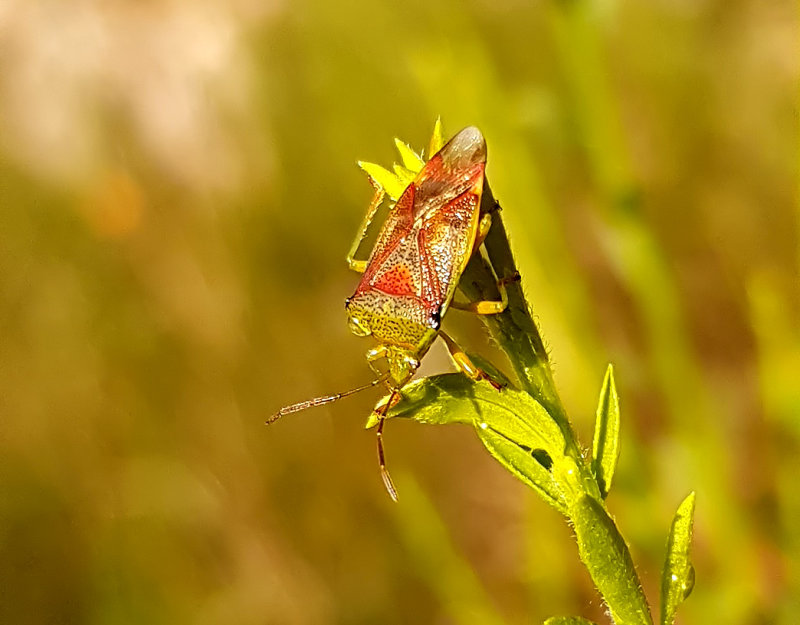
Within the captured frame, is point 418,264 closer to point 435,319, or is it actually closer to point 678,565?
point 435,319

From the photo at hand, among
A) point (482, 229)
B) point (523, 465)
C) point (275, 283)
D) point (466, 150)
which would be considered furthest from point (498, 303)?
point (275, 283)

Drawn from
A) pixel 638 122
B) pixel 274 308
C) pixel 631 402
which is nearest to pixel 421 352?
pixel 631 402

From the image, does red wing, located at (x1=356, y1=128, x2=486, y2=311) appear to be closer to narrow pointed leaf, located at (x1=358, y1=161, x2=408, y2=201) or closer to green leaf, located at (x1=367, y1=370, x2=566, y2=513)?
narrow pointed leaf, located at (x1=358, y1=161, x2=408, y2=201)

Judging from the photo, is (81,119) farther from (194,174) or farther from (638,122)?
(638,122)

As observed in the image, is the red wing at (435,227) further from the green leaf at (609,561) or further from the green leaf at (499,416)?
the green leaf at (609,561)

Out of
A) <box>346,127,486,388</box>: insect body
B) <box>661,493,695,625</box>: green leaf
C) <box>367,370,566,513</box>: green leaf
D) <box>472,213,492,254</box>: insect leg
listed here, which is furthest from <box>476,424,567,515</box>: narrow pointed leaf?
<box>346,127,486,388</box>: insect body
